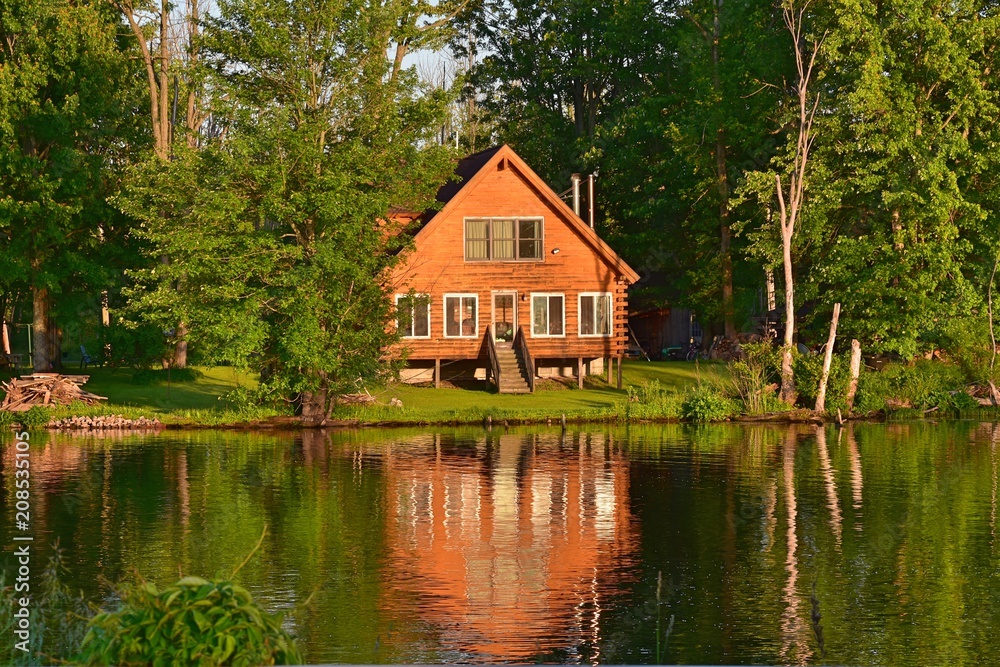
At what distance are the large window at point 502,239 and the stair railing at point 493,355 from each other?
307 cm

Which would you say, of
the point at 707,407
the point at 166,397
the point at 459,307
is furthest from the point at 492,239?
the point at 707,407

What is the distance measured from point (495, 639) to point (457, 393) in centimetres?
3683

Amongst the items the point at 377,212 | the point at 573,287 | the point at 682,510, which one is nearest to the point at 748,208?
the point at 573,287

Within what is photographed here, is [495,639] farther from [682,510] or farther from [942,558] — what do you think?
[682,510]

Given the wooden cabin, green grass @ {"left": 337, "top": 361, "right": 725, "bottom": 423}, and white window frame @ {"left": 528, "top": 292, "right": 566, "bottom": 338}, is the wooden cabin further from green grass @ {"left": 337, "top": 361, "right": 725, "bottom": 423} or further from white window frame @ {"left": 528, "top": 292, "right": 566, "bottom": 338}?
green grass @ {"left": 337, "top": 361, "right": 725, "bottom": 423}

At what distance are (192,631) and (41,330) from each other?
5028cm

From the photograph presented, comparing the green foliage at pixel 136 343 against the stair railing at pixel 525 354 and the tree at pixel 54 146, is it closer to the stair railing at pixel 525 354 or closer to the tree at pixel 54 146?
the tree at pixel 54 146

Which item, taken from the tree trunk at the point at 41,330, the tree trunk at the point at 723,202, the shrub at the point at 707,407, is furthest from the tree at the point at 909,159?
the tree trunk at the point at 41,330

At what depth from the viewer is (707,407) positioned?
44438 mm

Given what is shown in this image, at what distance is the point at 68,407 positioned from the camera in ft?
144

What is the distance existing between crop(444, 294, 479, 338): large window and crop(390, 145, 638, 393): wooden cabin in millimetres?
40

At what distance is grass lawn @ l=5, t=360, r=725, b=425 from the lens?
43.8 metres

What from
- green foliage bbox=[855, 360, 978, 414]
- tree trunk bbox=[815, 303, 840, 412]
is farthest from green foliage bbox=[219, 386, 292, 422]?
green foliage bbox=[855, 360, 978, 414]

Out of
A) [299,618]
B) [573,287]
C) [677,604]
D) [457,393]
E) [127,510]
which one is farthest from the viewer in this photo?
[573,287]
